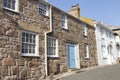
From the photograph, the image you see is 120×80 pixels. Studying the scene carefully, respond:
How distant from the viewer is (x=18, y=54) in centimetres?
1247

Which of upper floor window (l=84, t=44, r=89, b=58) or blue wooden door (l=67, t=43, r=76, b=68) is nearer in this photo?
blue wooden door (l=67, t=43, r=76, b=68)

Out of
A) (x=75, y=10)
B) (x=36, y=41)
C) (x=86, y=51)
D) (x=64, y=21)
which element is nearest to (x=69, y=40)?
(x=64, y=21)

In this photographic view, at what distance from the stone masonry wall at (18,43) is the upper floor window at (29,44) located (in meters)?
0.29

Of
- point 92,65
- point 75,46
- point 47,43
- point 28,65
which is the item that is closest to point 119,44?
point 92,65

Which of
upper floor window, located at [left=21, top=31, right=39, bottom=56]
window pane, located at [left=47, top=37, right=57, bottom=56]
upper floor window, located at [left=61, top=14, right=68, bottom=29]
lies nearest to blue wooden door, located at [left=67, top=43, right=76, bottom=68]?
upper floor window, located at [left=61, top=14, right=68, bottom=29]

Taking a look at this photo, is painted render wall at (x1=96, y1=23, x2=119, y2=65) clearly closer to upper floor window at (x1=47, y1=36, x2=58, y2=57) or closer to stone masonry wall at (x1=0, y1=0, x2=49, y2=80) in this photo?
upper floor window at (x1=47, y1=36, x2=58, y2=57)

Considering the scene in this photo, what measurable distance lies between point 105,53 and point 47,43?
603 inches

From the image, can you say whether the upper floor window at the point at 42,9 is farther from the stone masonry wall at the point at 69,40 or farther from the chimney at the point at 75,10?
the chimney at the point at 75,10

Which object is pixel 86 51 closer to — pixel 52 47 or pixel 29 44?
pixel 52 47

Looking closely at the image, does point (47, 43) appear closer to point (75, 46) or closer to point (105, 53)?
point (75, 46)

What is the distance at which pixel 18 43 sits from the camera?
1265 cm

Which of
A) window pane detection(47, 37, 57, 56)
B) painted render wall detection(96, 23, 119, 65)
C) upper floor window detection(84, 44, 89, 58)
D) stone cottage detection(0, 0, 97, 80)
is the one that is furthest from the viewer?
painted render wall detection(96, 23, 119, 65)

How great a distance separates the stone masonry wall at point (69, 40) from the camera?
16281 millimetres

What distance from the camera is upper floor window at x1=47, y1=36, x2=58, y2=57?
15748 mm
